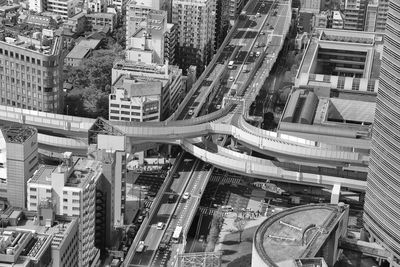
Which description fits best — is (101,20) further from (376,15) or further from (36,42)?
(376,15)

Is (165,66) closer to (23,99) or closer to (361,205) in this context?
(23,99)

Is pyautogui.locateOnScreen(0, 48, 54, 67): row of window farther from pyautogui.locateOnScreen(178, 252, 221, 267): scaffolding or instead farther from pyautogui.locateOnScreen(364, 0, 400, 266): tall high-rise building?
pyautogui.locateOnScreen(364, 0, 400, 266): tall high-rise building

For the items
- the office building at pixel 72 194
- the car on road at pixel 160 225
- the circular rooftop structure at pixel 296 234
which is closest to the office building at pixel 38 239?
the office building at pixel 72 194

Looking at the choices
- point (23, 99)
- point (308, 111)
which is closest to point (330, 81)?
point (308, 111)

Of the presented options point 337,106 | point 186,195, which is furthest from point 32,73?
point 337,106

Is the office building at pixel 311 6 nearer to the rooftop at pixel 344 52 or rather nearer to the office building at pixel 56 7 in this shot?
the rooftop at pixel 344 52

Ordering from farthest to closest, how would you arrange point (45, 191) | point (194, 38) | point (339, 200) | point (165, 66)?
point (194, 38)
point (165, 66)
point (339, 200)
point (45, 191)

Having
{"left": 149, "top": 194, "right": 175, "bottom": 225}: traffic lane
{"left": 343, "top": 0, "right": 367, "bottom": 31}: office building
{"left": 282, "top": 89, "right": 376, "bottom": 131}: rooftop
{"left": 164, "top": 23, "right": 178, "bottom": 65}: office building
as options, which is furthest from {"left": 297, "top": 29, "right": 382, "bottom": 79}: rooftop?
{"left": 149, "top": 194, "right": 175, "bottom": 225}: traffic lane
